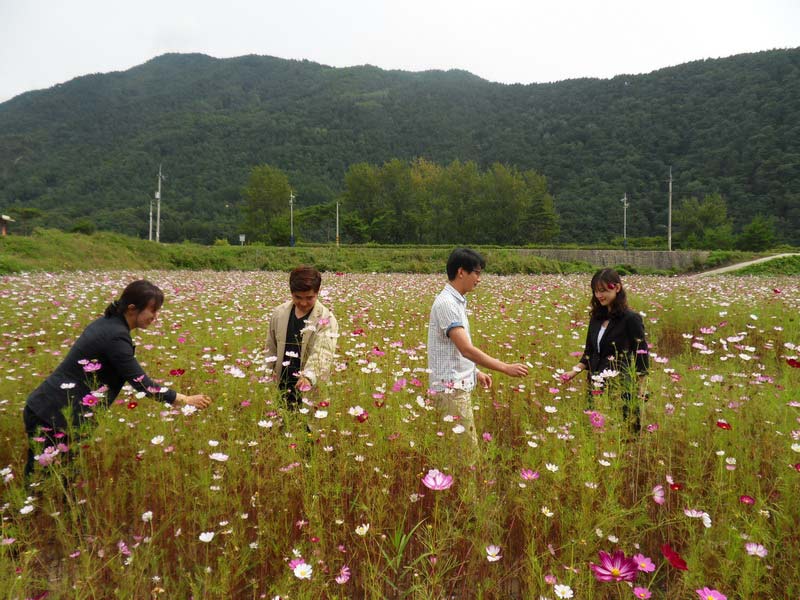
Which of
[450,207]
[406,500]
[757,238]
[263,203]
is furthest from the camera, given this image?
[263,203]

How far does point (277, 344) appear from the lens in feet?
11.4

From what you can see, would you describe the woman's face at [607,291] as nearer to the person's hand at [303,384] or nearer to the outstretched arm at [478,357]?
the outstretched arm at [478,357]

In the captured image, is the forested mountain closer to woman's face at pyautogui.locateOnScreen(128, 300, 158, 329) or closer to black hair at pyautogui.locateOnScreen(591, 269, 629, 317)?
black hair at pyautogui.locateOnScreen(591, 269, 629, 317)

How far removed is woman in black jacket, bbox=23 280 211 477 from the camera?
266cm

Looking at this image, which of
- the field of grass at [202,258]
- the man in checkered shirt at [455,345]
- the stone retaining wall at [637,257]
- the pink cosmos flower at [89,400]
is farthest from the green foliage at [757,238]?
the pink cosmos flower at [89,400]

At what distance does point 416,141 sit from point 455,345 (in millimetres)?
113331

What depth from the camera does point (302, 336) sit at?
10.7 ft

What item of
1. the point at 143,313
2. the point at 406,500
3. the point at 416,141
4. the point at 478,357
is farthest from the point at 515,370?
A: the point at 416,141

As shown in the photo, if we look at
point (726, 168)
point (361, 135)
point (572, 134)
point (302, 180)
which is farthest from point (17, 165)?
point (726, 168)

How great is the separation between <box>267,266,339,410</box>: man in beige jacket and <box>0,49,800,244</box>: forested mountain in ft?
205

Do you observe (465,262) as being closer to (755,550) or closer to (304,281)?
(304,281)

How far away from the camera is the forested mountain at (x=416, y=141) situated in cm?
6278

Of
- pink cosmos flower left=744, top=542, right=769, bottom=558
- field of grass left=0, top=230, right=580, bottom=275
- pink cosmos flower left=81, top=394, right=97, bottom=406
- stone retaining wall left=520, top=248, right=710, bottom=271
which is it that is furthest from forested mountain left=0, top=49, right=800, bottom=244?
pink cosmos flower left=81, top=394, right=97, bottom=406

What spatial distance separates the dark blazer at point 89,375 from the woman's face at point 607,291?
2.96 m
